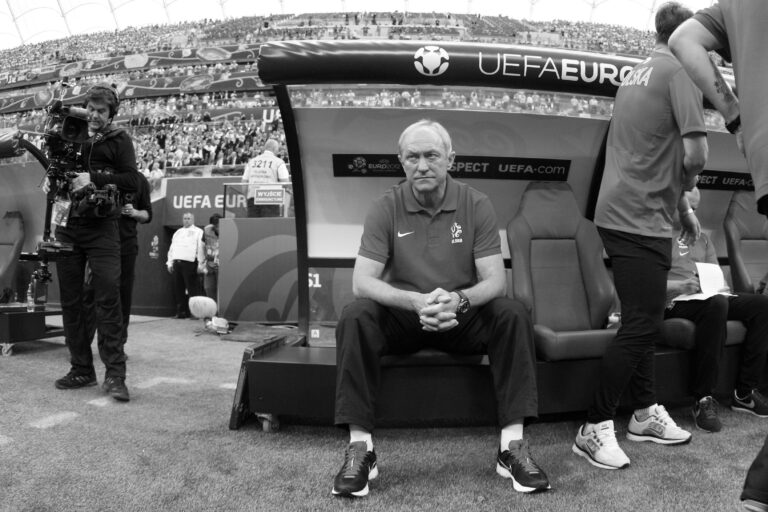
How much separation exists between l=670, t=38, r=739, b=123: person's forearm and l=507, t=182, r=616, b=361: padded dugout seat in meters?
1.29

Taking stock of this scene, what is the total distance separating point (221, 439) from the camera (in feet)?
6.57

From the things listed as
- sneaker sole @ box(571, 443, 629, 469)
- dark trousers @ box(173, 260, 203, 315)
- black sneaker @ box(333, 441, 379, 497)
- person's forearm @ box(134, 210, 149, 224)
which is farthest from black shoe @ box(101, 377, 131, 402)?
dark trousers @ box(173, 260, 203, 315)

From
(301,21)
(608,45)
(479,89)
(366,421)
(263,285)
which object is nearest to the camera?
(366,421)

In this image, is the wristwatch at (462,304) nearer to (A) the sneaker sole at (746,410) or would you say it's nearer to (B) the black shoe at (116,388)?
(A) the sneaker sole at (746,410)

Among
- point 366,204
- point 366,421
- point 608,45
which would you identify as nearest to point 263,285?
point 366,204

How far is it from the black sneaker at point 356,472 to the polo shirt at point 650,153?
1191 mm

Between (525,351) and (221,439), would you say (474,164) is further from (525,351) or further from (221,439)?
(221,439)

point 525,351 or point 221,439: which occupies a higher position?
point 525,351

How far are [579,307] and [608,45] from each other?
28514mm

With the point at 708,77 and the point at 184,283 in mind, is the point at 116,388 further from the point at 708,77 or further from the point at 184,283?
the point at 184,283

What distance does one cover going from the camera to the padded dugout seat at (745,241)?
3.15 m

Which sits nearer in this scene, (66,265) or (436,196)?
(436,196)

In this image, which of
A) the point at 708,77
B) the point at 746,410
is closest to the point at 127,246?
the point at 708,77

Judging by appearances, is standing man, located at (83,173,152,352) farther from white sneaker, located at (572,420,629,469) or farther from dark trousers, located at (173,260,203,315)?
dark trousers, located at (173,260,203,315)
